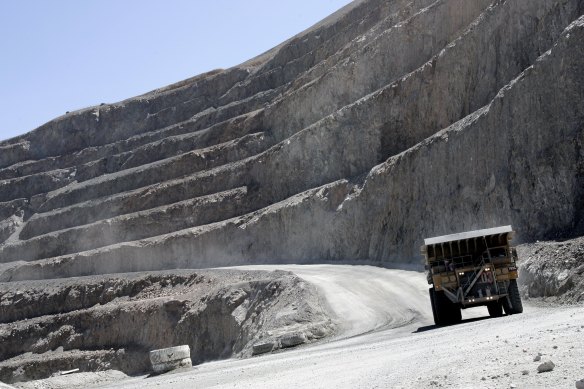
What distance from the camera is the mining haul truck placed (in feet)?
70.6

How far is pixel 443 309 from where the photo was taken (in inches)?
898

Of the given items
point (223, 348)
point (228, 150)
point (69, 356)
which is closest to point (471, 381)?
point (223, 348)

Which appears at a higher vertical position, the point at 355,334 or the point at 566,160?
the point at 566,160

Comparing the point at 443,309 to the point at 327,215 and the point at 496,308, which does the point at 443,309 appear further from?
the point at 327,215

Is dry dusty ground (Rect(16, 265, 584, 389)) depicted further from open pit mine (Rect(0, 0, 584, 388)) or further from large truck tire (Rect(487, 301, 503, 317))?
large truck tire (Rect(487, 301, 503, 317))

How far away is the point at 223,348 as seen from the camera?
39812 mm

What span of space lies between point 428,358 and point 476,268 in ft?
24.3

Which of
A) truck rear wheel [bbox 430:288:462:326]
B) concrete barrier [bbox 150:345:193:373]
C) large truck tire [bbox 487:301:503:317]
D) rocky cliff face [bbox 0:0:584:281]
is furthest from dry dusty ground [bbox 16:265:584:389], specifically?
rocky cliff face [bbox 0:0:584:281]

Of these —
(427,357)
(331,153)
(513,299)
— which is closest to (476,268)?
(513,299)

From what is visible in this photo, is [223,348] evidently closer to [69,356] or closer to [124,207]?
[69,356]

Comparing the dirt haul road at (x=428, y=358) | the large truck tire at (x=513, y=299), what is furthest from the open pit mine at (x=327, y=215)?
the large truck tire at (x=513, y=299)

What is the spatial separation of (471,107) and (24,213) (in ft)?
218

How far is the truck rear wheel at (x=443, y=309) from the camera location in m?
22.7

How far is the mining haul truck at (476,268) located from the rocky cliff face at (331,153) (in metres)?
7.25
